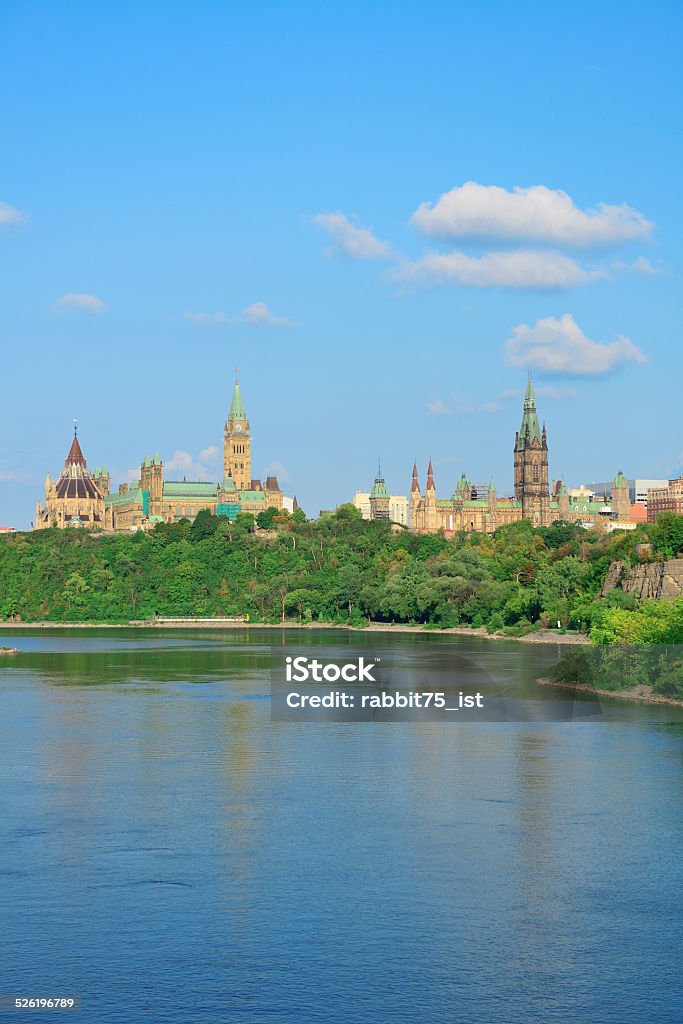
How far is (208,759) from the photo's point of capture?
176 ft

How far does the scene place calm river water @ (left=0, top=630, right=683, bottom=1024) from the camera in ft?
88.9

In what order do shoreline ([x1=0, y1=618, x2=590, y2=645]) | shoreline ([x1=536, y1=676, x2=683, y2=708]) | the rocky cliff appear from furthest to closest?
1. shoreline ([x1=0, y1=618, x2=590, y2=645])
2. the rocky cliff
3. shoreline ([x1=536, y1=676, x2=683, y2=708])

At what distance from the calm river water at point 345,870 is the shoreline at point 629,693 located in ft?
28.2

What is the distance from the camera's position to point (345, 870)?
3575 centimetres

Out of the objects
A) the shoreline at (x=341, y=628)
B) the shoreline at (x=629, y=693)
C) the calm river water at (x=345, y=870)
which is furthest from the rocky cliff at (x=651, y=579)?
the calm river water at (x=345, y=870)

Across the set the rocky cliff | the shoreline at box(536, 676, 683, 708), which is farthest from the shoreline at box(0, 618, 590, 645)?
the shoreline at box(536, 676, 683, 708)

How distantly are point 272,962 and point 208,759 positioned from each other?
25.3 meters

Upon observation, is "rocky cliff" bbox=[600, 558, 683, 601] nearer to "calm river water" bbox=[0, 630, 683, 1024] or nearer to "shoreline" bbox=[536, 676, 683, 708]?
"shoreline" bbox=[536, 676, 683, 708]

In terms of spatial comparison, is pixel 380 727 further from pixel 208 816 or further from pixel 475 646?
pixel 475 646

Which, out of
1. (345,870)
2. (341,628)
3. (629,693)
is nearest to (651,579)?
(629,693)

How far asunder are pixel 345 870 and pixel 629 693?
142ft

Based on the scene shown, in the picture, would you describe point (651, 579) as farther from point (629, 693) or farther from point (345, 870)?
point (345, 870)

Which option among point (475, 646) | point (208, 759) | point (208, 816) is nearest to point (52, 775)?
point (208, 759)

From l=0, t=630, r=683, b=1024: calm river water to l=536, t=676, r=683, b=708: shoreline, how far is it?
338 inches
